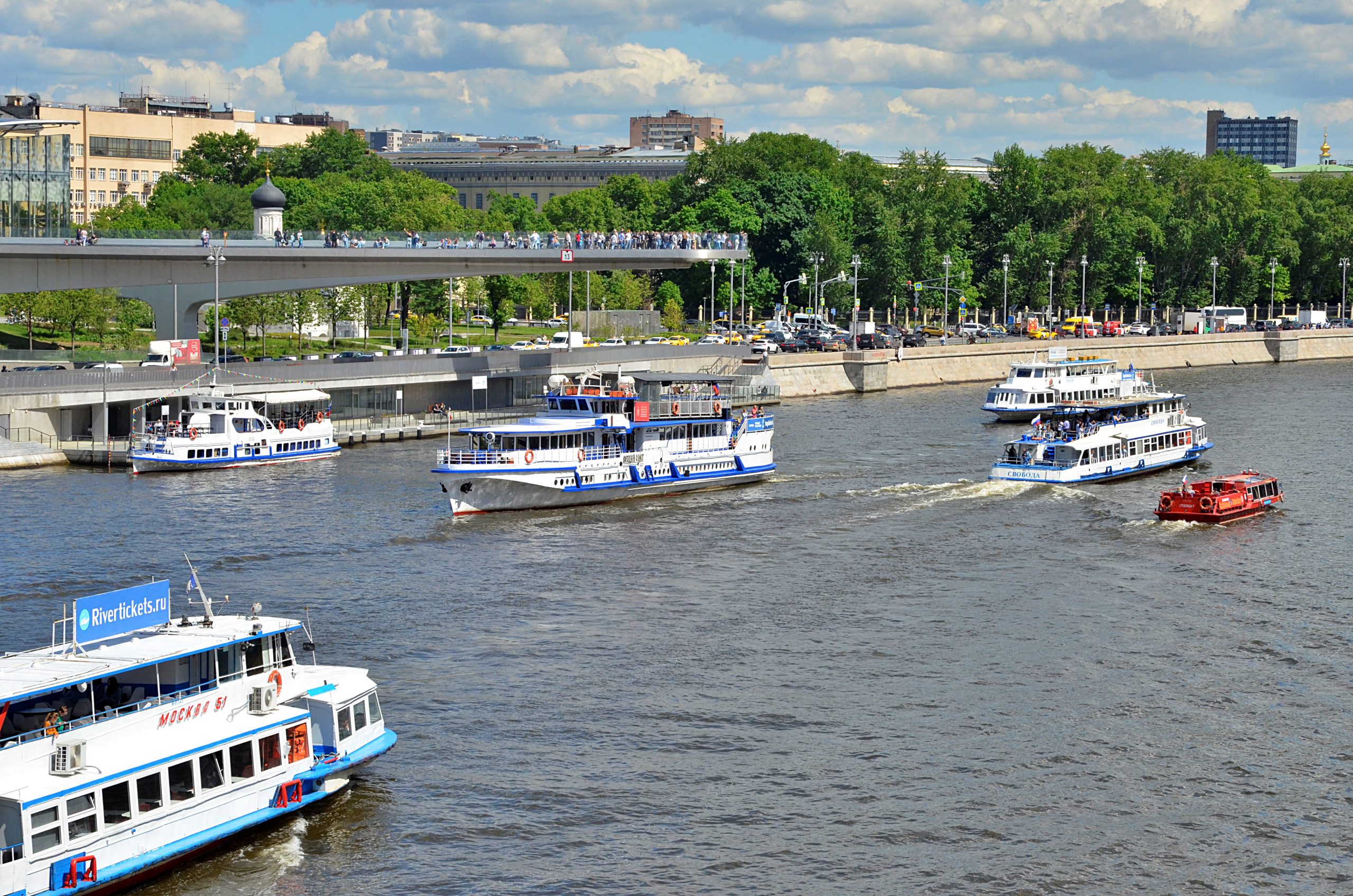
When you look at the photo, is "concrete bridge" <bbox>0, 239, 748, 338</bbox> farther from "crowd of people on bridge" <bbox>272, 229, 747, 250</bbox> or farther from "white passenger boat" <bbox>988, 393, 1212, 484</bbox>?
"white passenger boat" <bbox>988, 393, 1212, 484</bbox>

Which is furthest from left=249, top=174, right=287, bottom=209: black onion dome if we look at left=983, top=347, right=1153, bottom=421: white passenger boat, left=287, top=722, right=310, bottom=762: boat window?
left=287, top=722, right=310, bottom=762: boat window

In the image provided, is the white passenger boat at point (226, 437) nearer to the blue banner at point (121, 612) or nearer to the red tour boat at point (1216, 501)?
the red tour boat at point (1216, 501)

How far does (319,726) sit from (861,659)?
15772mm

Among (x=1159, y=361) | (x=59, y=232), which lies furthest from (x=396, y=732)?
(x=1159, y=361)

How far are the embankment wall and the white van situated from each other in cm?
1379

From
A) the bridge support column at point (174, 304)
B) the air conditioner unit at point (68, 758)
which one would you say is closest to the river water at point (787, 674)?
the air conditioner unit at point (68, 758)

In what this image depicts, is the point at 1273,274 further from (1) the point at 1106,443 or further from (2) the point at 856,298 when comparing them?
(1) the point at 1106,443

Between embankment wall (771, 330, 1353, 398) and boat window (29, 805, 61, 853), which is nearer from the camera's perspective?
boat window (29, 805, 61, 853)

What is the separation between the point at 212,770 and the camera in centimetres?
3155

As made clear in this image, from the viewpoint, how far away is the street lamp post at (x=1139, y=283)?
601 ft

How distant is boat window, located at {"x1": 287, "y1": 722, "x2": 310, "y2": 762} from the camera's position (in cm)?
3291

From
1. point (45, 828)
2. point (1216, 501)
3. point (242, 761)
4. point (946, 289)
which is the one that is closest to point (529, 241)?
point (1216, 501)

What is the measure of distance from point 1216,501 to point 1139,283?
127m

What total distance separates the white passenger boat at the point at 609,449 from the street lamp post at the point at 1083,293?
305 feet
